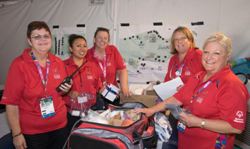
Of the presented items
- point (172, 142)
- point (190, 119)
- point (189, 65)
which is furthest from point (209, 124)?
point (189, 65)

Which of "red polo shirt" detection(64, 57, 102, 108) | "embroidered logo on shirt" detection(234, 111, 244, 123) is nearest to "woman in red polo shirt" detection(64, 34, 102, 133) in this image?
"red polo shirt" detection(64, 57, 102, 108)

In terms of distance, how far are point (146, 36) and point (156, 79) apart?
0.68 meters

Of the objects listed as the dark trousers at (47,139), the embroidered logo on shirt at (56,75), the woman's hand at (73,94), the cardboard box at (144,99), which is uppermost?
the embroidered logo on shirt at (56,75)

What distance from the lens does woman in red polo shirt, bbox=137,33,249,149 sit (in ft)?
4.18

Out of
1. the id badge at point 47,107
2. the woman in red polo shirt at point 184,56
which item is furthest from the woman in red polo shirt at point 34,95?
the woman in red polo shirt at point 184,56

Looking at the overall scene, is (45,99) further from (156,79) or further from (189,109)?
(156,79)

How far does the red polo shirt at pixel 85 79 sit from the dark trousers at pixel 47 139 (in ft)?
1.55

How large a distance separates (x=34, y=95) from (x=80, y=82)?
679 mm

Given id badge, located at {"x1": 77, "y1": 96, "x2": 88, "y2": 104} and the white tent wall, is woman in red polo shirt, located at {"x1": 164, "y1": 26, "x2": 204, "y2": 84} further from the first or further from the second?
the white tent wall

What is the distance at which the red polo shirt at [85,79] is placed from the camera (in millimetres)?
2283

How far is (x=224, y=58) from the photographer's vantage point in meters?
1.38

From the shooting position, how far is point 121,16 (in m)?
3.63

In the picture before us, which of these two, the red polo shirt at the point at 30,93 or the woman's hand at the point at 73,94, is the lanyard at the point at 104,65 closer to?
the woman's hand at the point at 73,94

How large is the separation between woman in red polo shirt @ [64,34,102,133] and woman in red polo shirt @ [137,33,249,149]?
3.50 feet
